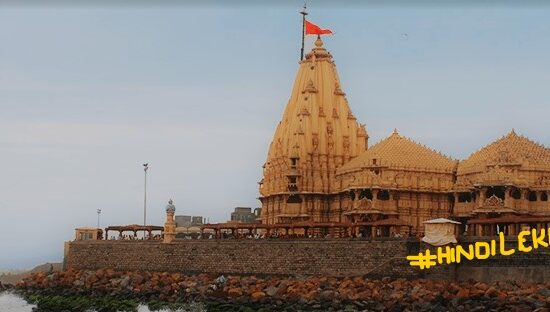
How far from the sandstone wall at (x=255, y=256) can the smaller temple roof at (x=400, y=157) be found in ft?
46.3

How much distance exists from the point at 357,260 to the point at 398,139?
20.0m

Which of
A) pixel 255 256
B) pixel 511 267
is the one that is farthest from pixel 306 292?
pixel 511 267

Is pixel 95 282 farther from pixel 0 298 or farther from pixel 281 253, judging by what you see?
pixel 281 253

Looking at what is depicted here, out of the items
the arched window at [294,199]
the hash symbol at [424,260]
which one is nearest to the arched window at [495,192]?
the hash symbol at [424,260]

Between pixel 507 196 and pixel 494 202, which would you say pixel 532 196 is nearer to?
pixel 507 196

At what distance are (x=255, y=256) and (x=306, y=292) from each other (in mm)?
11966

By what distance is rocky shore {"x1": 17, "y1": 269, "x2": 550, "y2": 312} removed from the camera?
55562mm

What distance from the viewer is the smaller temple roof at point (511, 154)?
247 feet

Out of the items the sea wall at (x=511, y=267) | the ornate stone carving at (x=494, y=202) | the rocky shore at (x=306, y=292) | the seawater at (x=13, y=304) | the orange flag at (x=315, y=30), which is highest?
the orange flag at (x=315, y=30)

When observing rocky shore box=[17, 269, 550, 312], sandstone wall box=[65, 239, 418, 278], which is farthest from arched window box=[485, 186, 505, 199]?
rocky shore box=[17, 269, 550, 312]

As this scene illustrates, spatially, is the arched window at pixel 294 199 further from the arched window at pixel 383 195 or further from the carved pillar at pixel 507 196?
the carved pillar at pixel 507 196

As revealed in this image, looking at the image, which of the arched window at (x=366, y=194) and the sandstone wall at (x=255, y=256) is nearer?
the sandstone wall at (x=255, y=256)

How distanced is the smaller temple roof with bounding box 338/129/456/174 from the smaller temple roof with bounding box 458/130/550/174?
152 inches

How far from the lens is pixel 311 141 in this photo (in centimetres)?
8838
